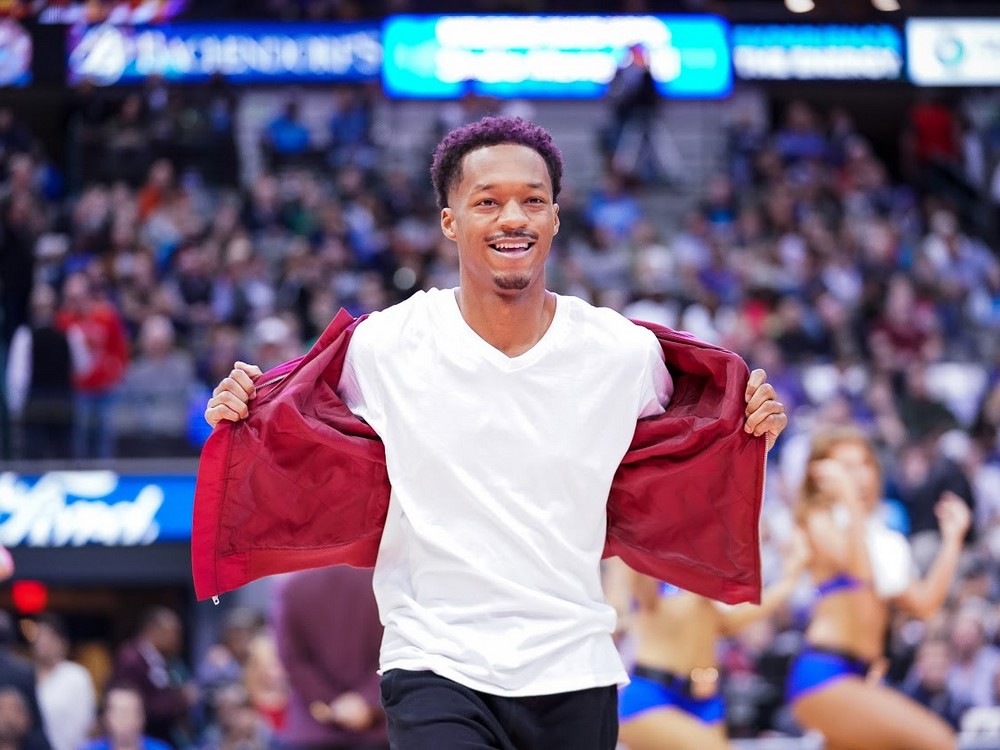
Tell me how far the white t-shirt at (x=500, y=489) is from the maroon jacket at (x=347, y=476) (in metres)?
0.11

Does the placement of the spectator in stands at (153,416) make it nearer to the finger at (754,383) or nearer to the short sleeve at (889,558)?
the short sleeve at (889,558)

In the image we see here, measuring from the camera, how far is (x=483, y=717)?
11.6ft

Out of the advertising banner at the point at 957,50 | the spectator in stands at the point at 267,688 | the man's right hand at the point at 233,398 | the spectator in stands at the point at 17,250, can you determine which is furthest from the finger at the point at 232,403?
the advertising banner at the point at 957,50

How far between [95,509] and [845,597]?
662cm

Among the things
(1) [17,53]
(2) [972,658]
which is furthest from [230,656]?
(1) [17,53]

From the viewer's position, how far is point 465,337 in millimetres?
3838

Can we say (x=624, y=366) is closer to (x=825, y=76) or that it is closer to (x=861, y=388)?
(x=861, y=388)

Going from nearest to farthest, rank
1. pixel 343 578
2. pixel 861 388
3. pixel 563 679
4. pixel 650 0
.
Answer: pixel 563 679
pixel 343 578
pixel 861 388
pixel 650 0

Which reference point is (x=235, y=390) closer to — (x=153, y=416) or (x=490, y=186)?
(x=490, y=186)

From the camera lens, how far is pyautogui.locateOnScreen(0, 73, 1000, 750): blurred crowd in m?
10.7

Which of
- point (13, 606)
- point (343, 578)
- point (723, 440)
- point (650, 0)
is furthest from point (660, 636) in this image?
point (650, 0)

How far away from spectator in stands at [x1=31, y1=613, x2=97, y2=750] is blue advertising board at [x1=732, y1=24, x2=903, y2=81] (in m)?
12.9

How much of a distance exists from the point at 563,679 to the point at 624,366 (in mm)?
819

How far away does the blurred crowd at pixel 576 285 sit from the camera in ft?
35.0
